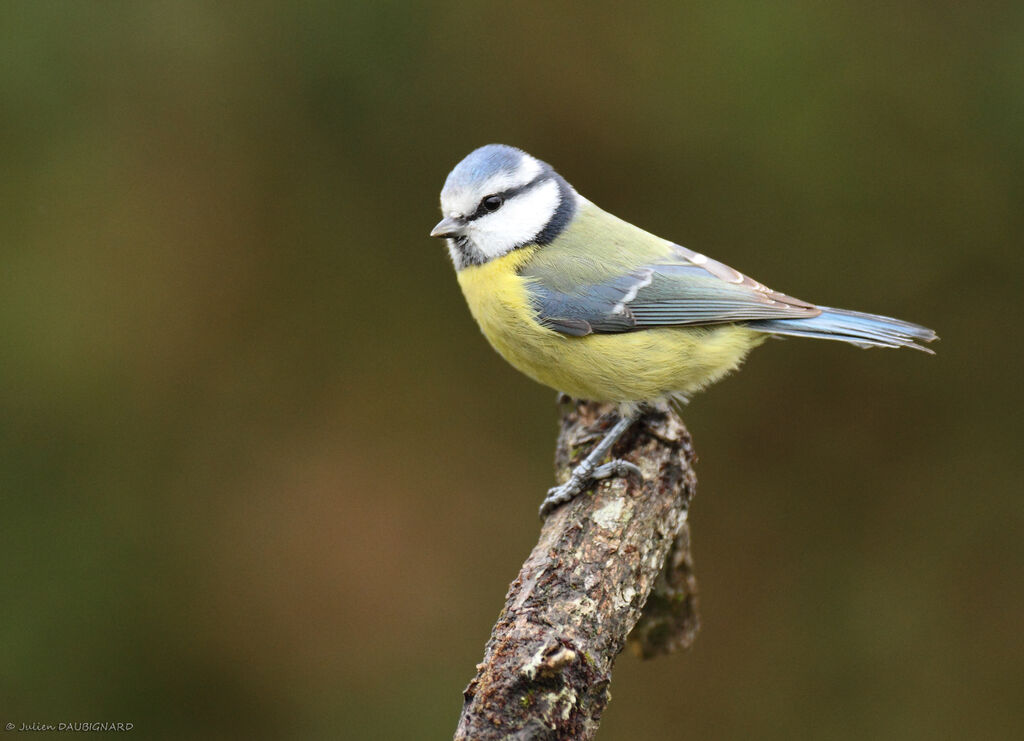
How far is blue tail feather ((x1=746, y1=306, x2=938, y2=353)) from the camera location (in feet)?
7.42

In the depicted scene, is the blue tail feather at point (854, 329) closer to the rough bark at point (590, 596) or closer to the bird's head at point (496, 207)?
the rough bark at point (590, 596)

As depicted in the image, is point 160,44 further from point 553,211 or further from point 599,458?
point 599,458

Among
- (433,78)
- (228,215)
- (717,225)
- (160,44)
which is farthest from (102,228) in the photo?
(717,225)

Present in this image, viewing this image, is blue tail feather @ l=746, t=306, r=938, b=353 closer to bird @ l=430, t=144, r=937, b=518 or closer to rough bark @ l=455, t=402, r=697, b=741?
bird @ l=430, t=144, r=937, b=518

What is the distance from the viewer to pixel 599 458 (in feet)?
7.46

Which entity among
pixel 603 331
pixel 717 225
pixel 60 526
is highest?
pixel 717 225

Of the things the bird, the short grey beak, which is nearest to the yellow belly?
the bird

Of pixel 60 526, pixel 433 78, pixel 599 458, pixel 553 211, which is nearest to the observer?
pixel 599 458

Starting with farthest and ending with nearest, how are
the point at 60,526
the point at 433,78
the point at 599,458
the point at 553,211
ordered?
the point at 433,78 < the point at 60,526 < the point at 553,211 < the point at 599,458

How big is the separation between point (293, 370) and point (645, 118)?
4.91 ft

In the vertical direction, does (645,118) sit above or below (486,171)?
above

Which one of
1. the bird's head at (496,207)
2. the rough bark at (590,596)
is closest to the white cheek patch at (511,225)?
the bird's head at (496,207)

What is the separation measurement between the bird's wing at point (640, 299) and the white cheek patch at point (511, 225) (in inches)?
2.8

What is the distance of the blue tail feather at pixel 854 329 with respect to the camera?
2.26 m
